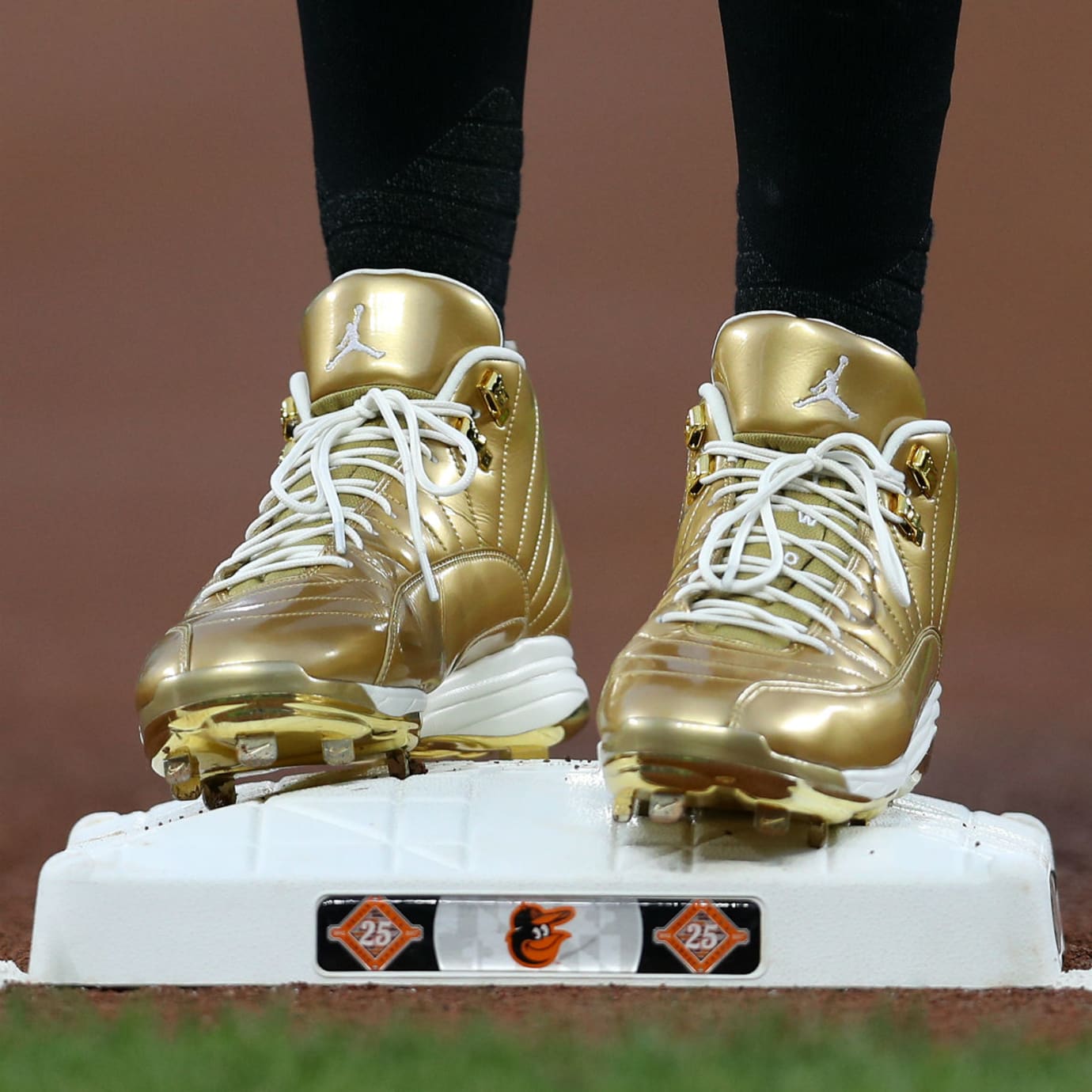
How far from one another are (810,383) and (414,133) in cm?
30

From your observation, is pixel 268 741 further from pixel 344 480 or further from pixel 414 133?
pixel 414 133

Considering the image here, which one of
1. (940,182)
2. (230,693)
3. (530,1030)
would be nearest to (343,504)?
(230,693)

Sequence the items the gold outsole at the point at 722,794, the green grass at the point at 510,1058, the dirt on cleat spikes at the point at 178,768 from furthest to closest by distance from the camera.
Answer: the dirt on cleat spikes at the point at 178,768, the gold outsole at the point at 722,794, the green grass at the point at 510,1058

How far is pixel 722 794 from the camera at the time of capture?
77cm

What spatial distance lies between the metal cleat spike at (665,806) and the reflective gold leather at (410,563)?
167 millimetres

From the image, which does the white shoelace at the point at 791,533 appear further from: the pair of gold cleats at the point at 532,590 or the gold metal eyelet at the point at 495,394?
the gold metal eyelet at the point at 495,394

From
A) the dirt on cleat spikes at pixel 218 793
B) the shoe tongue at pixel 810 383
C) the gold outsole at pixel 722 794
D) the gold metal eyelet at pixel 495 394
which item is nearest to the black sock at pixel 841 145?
the shoe tongue at pixel 810 383

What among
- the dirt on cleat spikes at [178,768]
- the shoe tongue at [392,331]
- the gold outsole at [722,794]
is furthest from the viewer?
the shoe tongue at [392,331]

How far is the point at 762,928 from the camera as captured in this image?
767 mm

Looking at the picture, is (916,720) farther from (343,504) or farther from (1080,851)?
(1080,851)

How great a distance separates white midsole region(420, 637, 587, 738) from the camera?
38.1 inches

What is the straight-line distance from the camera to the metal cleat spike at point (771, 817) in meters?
0.76

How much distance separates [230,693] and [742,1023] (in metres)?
0.31

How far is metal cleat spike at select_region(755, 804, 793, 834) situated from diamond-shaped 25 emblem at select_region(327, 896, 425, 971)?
0.52ft
